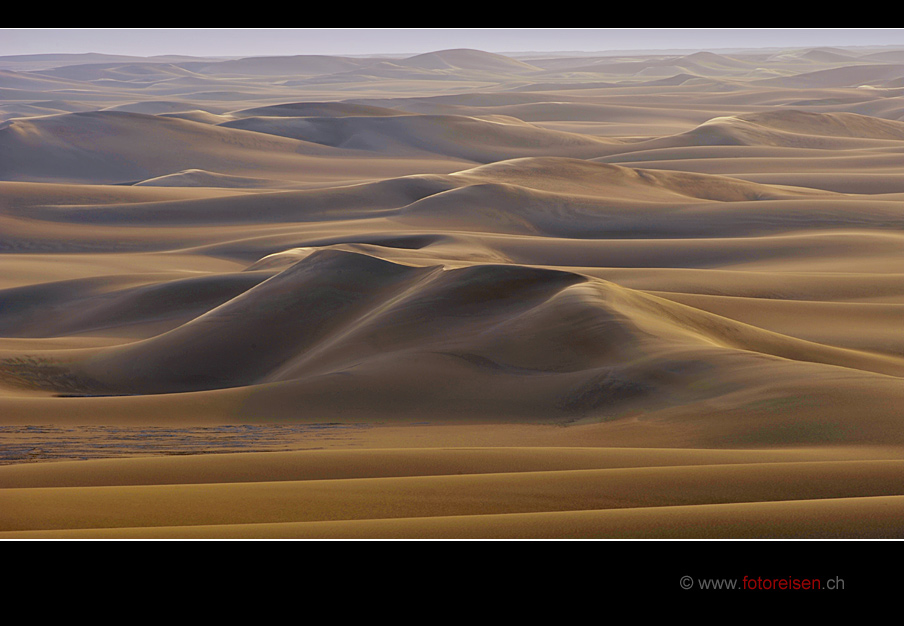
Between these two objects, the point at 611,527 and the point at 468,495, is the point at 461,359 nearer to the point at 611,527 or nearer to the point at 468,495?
the point at 468,495

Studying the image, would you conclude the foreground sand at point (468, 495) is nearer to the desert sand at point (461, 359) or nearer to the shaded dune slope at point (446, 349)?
the desert sand at point (461, 359)

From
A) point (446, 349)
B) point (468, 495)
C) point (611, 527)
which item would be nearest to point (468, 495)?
point (468, 495)

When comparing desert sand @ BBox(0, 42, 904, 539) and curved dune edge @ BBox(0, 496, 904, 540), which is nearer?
curved dune edge @ BBox(0, 496, 904, 540)

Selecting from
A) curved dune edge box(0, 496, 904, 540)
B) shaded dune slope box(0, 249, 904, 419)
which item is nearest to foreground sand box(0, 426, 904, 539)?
curved dune edge box(0, 496, 904, 540)

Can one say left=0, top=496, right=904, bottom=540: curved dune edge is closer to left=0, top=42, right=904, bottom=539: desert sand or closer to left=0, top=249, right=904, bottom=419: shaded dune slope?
left=0, top=42, right=904, bottom=539: desert sand

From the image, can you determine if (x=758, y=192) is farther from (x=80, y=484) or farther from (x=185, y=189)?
(x=80, y=484)

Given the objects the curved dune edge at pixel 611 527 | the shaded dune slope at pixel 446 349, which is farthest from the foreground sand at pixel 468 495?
the shaded dune slope at pixel 446 349

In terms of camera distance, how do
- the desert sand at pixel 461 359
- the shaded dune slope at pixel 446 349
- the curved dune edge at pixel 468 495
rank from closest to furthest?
the curved dune edge at pixel 468 495 < the desert sand at pixel 461 359 < the shaded dune slope at pixel 446 349

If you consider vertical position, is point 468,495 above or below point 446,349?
above

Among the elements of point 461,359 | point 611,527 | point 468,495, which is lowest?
point 461,359
